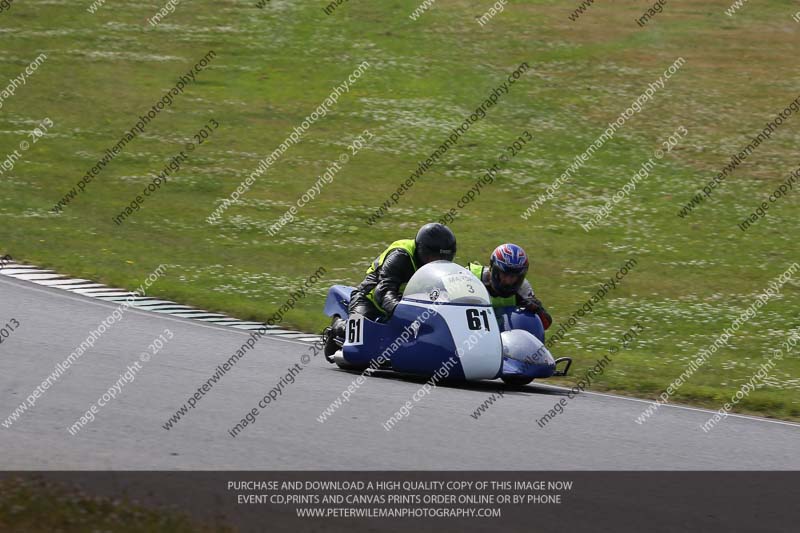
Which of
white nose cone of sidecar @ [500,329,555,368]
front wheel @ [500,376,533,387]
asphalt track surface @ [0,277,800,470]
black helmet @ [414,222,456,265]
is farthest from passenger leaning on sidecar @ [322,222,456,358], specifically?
front wheel @ [500,376,533,387]

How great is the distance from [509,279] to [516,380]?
999 millimetres

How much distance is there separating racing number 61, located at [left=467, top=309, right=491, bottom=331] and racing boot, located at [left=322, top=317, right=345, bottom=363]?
184cm

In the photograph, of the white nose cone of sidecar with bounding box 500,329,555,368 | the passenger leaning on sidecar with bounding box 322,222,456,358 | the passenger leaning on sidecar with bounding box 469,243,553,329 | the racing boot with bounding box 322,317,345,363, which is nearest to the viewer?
the white nose cone of sidecar with bounding box 500,329,555,368

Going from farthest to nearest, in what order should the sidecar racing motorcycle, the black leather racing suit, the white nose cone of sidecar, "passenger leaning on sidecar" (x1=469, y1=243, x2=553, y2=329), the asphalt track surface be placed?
"passenger leaning on sidecar" (x1=469, y1=243, x2=553, y2=329)
the black leather racing suit
the white nose cone of sidecar
the sidecar racing motorcycle
the asphalt track surface

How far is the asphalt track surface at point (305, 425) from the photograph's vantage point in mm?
7895

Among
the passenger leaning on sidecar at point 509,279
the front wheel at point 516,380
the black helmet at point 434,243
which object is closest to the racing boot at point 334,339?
the black helmet at point 434,243

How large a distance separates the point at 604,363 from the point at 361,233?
30.6 feet

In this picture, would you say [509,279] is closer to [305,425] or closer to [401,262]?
[401,262]

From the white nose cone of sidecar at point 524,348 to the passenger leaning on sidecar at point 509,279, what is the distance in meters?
0.52

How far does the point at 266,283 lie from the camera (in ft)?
60.0

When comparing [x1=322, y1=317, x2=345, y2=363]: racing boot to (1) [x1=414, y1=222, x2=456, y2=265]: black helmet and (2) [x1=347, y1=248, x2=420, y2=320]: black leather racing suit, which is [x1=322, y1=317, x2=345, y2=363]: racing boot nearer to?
(2) [x1=347, y1=248, x2=420, y2=320]: black leather racing suit

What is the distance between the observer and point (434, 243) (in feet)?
37.2

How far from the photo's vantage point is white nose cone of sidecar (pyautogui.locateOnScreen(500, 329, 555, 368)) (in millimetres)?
10984

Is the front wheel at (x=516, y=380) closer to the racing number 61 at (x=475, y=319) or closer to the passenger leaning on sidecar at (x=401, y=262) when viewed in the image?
the racing number 61 at (x=475, y=319)
